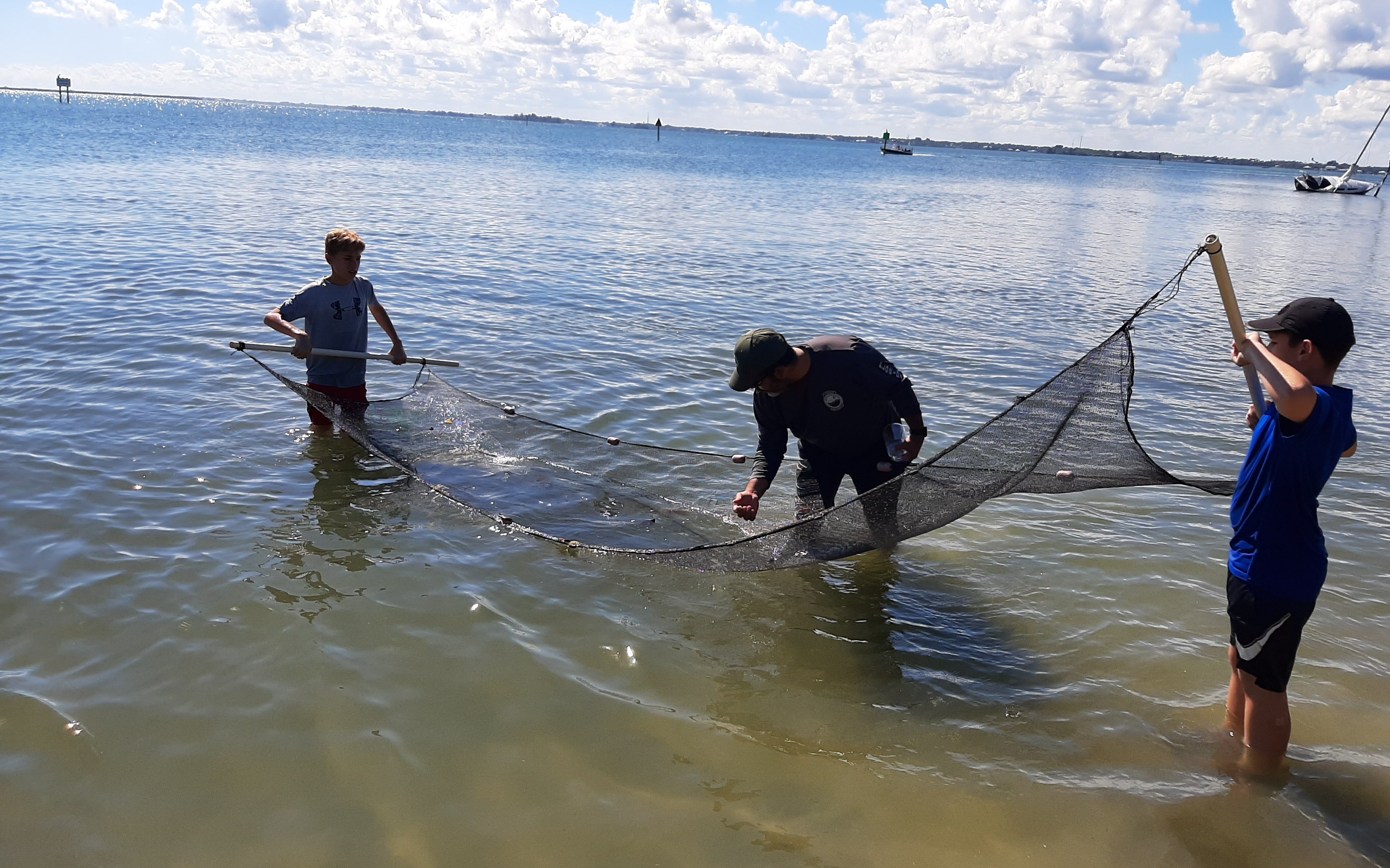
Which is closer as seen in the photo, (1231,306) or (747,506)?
(1231,306)

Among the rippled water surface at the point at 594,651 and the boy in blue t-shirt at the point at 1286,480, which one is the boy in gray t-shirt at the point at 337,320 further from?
the boy in blue t-shirt at the point at 1286,480

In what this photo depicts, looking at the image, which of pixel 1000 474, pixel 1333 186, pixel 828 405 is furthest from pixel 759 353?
pixel 1333 186

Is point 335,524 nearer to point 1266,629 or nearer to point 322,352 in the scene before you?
point 322,352

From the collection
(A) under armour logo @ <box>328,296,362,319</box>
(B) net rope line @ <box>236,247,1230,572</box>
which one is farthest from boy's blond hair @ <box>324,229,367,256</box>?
(B) net rope line @ <box>236,247,1230,572</box>

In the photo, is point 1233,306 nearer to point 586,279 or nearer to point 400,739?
point 400,739

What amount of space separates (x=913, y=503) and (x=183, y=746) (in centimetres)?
360

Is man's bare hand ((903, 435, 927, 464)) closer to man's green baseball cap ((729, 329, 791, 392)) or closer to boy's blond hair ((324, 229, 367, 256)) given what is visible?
man's green baseball cap ((729, 329, 791, 392))

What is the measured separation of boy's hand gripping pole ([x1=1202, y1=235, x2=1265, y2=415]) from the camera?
138 inches

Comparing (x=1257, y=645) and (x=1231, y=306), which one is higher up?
(x=1231, y=306)

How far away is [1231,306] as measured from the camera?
3564mm

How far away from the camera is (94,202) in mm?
21859

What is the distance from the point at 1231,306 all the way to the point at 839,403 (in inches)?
73.3

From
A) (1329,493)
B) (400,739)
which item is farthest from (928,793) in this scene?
(1329,493)

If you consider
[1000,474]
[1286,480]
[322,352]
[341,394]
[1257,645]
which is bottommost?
[1257,645]
